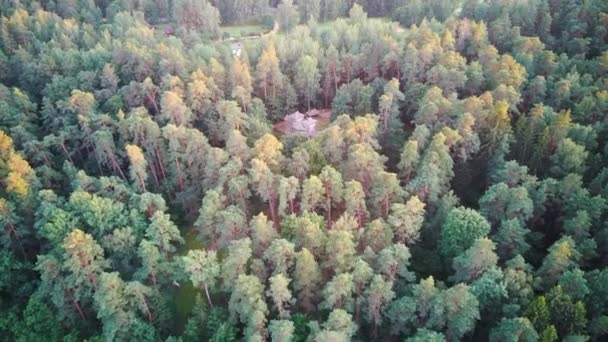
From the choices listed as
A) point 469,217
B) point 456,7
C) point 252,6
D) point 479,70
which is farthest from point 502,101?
point 252,6

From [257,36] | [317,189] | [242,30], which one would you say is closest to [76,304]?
[317,189]

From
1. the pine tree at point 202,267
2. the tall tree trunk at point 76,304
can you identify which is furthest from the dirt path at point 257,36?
the pine tree at point 202,267

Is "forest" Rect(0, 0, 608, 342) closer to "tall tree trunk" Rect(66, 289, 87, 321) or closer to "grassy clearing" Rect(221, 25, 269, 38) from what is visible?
"tall tree trunk" Rect(66, 289, 87, 321)

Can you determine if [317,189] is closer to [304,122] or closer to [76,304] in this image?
[304,122]

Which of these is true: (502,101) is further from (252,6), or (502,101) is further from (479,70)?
(252,6)

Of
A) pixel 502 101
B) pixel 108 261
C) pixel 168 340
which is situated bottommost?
pixel 168 340

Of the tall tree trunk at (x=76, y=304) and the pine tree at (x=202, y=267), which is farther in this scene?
the tall tree trunk at (x=76, y=304)

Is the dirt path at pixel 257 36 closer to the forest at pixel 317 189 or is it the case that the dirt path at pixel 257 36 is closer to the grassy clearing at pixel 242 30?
the grassy clearing at pixel 242 30

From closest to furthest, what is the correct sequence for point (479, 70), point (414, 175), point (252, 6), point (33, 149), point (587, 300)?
point (587, 300) < point (414, 175) < point (33, 149) < point (479, 70) < point (252, 6)
